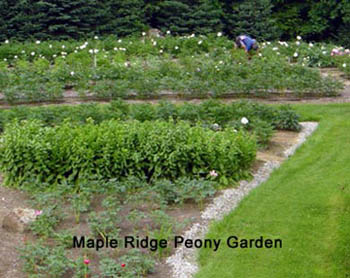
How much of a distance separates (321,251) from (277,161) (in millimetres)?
2352

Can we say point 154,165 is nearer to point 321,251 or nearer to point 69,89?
point 321,251

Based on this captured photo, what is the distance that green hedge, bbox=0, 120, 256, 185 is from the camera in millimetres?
6488

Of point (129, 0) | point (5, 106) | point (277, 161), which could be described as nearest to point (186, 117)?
point (277, 161)

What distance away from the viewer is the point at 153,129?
6.79 metres

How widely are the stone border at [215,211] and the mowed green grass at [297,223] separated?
0.09 m

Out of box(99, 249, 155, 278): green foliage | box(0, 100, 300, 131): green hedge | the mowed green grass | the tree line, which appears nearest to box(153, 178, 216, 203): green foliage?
the mowed green grass

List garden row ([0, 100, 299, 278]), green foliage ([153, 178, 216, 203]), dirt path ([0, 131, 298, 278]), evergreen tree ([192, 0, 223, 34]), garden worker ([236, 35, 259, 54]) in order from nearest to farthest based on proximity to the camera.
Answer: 1. dirt path ([0, 131, 298, 278])
2. garden row ([0, 100, 299, 278])
3. green foliage ([153, 178, 216, 203])
4. garden worker ([236, 35, 259, 54])
5. evergreen tree ([192, 0, 223, 34])

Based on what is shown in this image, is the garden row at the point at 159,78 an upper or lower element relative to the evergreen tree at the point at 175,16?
upper

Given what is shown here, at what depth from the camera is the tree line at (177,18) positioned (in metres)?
17.8

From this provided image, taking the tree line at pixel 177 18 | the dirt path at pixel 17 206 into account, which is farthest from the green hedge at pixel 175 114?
the tree line at pixel 177 18

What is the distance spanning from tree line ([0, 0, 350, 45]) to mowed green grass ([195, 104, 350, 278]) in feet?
38.7

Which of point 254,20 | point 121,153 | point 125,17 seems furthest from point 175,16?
point 121,153

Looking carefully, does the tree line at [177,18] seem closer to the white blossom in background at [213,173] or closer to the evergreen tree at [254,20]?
the evergreen tree at [254,20]

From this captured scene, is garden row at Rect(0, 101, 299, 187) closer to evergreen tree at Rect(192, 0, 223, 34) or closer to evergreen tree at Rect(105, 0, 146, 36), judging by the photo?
evergreen tree at Rect(105, 0, 146, 36)
